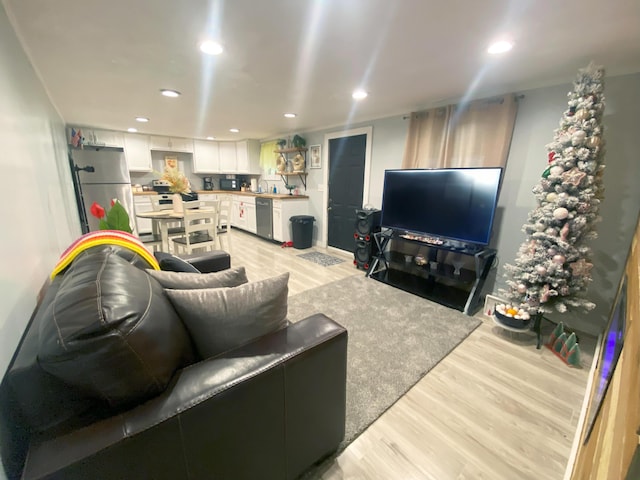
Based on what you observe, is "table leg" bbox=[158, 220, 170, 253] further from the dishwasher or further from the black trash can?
the black trash can

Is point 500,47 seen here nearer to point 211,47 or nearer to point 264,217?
point 211,47

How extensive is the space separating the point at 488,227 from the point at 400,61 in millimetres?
1585

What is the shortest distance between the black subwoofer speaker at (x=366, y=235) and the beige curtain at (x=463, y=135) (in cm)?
76

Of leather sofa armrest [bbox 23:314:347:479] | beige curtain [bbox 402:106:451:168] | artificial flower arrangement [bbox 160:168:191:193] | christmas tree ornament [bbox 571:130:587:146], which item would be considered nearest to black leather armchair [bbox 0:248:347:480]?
leather sofa armrest [bbox 23:314:347:479]

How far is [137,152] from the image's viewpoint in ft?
17.5

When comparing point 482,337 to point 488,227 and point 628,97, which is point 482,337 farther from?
point 628,97

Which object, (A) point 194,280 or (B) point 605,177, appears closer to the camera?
(A) point 194,280

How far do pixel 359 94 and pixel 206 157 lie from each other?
4615mm

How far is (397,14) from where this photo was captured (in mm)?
1347

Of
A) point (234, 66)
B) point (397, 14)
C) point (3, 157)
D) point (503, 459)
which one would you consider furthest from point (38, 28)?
point (503, 459)

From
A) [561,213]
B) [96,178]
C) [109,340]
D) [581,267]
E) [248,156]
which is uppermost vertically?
[248,156]

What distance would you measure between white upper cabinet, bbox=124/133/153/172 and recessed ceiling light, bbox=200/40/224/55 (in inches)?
179

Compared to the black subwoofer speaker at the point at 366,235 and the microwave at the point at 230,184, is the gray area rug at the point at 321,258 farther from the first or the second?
the microwave at the point at 230,184

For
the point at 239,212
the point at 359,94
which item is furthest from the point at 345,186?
the point at 239,212
